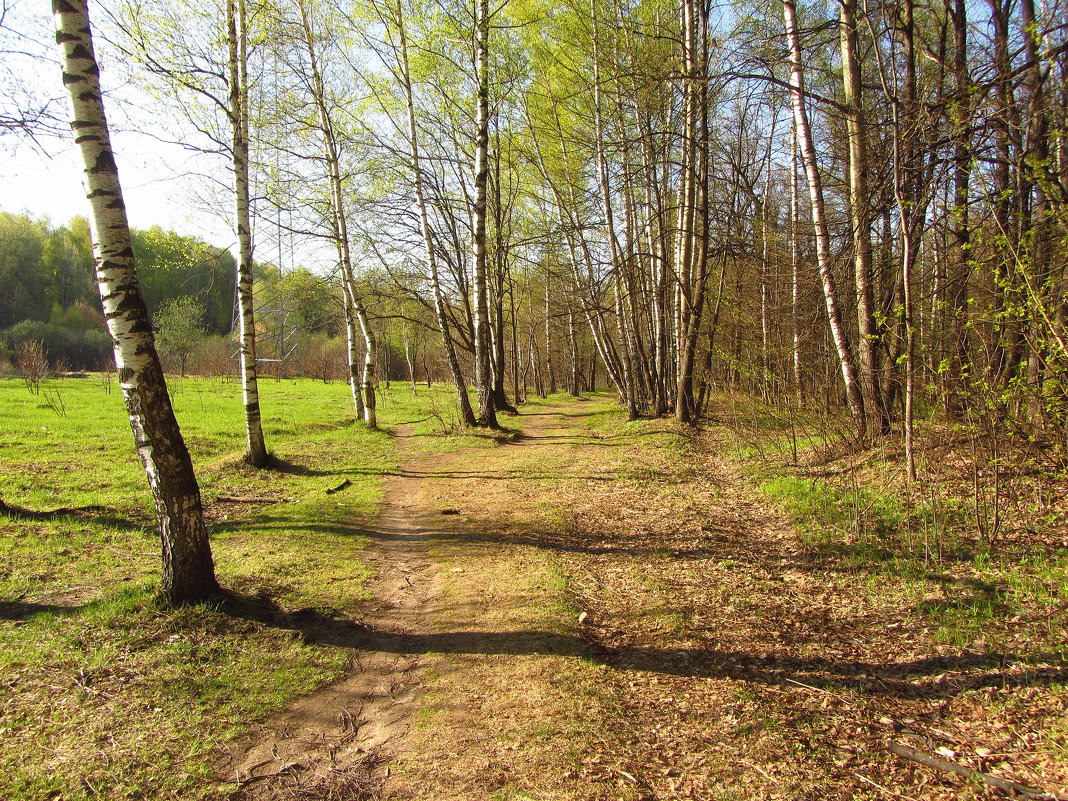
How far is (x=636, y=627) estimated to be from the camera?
442cm

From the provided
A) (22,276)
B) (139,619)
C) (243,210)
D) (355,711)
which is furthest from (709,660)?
(22,276)

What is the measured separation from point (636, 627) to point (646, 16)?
14.2 metres


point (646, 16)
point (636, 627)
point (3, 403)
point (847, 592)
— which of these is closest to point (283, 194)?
point (646, 16)

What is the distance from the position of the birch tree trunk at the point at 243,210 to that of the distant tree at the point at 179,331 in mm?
25200

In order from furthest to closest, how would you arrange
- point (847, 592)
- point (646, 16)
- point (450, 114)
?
point (450, 114) < point (646, 16) < point (847, 592)

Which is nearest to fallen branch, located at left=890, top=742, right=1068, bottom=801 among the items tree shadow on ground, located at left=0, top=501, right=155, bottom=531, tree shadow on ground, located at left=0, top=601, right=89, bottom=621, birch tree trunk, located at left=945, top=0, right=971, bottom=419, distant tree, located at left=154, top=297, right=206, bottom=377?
birch tree trunk, located at left=945, top=0, right=971, bottom=419

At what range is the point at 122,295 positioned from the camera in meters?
4.09

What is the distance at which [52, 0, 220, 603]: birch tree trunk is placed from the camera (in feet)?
13.2

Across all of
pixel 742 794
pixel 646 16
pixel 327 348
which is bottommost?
pixel 742 794

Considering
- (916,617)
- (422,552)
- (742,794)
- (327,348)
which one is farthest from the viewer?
(327,348)

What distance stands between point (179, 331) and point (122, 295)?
3314 cm

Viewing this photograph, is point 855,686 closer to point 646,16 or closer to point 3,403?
point 646,16

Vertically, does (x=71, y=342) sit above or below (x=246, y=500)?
above

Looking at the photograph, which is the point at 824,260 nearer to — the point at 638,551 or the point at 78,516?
the point at 638,551
